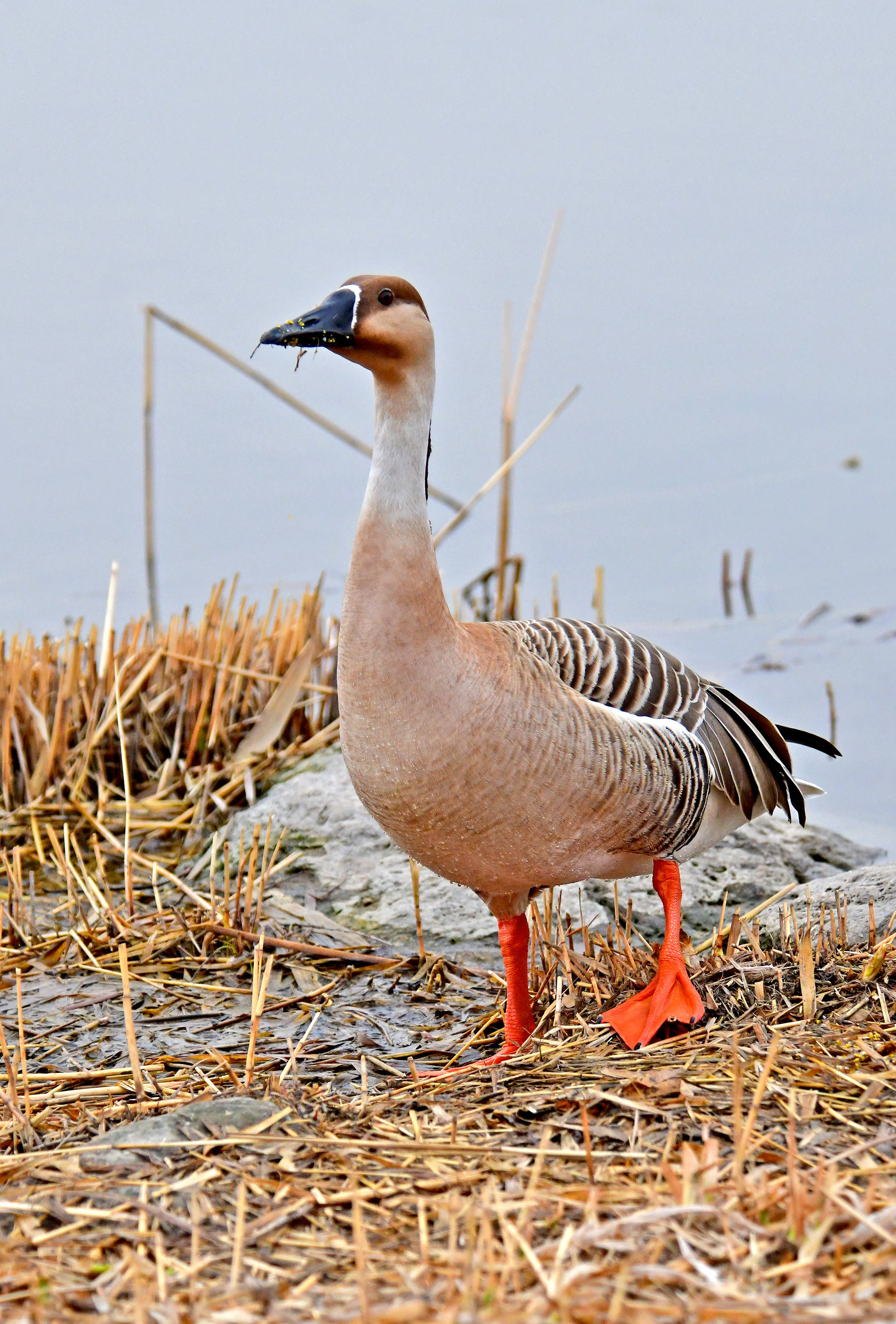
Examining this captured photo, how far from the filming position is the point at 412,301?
150 inches

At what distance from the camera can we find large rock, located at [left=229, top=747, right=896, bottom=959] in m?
5.43

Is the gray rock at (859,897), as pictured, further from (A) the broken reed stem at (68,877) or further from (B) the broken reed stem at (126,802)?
(A) the broken reed stem at (68,877)

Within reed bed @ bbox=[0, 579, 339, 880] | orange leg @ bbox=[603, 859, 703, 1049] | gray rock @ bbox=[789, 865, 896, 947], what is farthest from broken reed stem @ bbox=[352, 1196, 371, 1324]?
reed bed @ bbox=[0, 579, 339, 880]

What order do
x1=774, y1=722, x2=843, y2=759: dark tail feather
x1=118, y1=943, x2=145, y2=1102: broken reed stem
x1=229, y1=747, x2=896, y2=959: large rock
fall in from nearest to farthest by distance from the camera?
x1=118, y1=943, x2=145, y2=1102: broken reed stem < x1=774, y1=722, x2=843, y2=759: dark tail feather < x1=229, y1=747, x2=896, y2=959: large rock

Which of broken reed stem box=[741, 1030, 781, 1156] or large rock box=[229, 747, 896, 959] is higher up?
large rock box=[229, 747, 896, 959]

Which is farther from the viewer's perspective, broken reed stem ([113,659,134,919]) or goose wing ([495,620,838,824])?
broken reed stem ([113,659,134,919])

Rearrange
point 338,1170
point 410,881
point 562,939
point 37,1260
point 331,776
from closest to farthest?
point 37,1260, point 338,1170, point 562,939, point 410,881, point 331,776

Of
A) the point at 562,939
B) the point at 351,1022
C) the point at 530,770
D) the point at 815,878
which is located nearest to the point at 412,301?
the point at 530,770

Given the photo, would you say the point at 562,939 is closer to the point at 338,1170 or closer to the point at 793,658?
the point at 338,1170

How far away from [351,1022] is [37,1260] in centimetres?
230

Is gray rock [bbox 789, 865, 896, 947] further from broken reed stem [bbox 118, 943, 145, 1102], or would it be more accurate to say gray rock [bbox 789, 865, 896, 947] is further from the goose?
broken reed stem [bbox 118, 943, 145, 1102]

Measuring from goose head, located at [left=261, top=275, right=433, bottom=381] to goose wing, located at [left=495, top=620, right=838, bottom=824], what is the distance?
91 centimetres

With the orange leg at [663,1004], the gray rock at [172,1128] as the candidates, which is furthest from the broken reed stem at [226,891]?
the gray rock at [172,1128]

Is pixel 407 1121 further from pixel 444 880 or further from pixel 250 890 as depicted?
pixel 444 880
